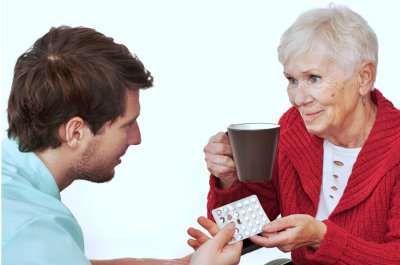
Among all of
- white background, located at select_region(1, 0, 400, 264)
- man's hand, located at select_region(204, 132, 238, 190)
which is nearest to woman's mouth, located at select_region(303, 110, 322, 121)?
man's hand, located at select_region(204, 132, 238, 190)

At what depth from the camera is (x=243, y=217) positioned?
1491mm

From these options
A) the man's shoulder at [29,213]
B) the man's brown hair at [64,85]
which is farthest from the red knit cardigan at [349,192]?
the man's shoulder at [29,213]

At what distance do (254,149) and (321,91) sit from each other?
0.30 m

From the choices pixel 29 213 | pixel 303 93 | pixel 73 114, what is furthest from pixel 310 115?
pixel 29 213

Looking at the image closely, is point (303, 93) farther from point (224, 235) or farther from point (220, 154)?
point (224, 235)

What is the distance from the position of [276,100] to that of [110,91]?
1.62m

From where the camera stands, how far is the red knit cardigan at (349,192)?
1.48m

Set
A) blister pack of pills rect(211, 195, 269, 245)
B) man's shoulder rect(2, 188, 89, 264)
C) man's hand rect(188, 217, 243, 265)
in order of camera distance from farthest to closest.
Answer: blister pack of pills rect(211, 195, 269, 245) → man's hand rect(188, 217, 243, 265) → man's shoulder rect(2, 188, 89, 264)

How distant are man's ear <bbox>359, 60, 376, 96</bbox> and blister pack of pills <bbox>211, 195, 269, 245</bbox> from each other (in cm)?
Result: 46

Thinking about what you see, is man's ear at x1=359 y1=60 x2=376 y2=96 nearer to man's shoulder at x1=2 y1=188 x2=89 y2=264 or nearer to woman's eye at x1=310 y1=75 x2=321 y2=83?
woman's eye at x1=310 y1=75 x2=321 y2=83

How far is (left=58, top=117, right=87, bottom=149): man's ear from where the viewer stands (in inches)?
56.4

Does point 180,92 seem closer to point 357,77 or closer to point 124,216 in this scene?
point 124,216

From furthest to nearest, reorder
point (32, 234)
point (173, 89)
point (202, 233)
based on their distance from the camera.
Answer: point (173, 89)
point (202, 233)
point (32, 234)

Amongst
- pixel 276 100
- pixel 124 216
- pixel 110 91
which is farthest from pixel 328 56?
pixel 124 216
